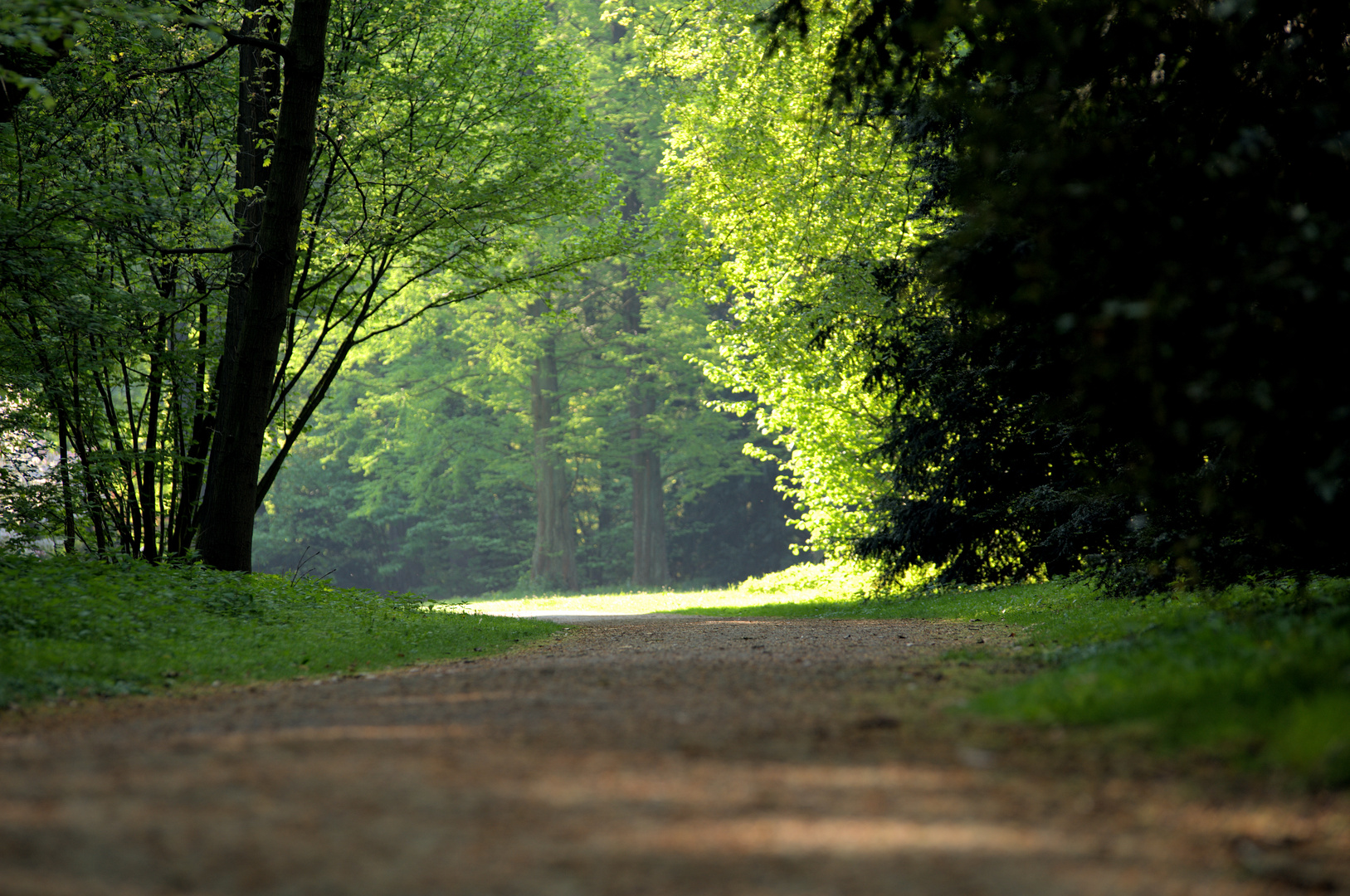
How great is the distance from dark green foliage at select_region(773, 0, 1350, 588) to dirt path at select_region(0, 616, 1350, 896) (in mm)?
2077

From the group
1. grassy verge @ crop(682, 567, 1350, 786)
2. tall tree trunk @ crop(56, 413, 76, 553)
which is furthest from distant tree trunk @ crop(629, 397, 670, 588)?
grassy verge @ crop(682, 567, 1350, 786)

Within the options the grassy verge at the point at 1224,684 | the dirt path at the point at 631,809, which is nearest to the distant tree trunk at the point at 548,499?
the grassy verge at the point at 1224,684

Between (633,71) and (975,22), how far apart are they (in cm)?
1820

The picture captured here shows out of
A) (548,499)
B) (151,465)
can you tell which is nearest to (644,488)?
(548,499)

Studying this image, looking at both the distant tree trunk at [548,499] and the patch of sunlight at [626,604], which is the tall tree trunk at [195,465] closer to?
the patch of sunlight at [626,604]

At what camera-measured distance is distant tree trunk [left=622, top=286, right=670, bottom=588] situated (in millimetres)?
39469

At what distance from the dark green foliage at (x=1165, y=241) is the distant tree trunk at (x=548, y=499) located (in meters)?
29.5

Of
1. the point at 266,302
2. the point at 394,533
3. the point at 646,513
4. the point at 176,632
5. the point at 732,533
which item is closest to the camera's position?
the point at 176,632

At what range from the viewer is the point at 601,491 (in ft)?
161

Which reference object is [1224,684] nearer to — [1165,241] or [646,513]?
[1165,241]

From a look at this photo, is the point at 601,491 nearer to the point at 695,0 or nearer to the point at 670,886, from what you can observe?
the point at 695,0

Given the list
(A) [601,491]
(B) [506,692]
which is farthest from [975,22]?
(A) [601,491]

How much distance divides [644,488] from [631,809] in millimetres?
36708

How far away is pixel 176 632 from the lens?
895cm
